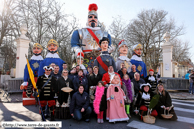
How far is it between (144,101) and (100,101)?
145cm

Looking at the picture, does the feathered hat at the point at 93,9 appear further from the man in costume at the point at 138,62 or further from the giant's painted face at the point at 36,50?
the giant's painted face at the point at 36,50

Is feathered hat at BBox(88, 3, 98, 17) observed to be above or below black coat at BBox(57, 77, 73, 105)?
above

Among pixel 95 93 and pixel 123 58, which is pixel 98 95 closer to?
pixel 95 93

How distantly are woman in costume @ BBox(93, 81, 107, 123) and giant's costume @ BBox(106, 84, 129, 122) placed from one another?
0.54 feet

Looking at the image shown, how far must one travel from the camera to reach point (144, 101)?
14.5ft

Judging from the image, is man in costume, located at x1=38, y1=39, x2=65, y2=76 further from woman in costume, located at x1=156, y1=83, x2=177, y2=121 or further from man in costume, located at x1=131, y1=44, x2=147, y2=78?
woman in costume, located at x1=156, y1=83, x2=177, y2=121

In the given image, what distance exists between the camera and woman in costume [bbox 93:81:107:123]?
3.95 metres

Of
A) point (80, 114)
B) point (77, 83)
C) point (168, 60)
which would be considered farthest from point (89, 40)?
point (168, 60)

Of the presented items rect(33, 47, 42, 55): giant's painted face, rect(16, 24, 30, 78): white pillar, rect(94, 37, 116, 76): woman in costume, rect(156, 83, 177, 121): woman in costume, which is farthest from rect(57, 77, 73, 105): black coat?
rect(16, 24, 30, 78): white pillar

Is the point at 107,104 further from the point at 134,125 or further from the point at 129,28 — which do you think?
the point at 129,28

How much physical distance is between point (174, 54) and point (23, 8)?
83.2 ft

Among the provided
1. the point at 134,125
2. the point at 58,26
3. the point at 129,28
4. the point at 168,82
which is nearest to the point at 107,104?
the point at 134,125

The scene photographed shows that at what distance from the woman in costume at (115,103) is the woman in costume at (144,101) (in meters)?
0.64

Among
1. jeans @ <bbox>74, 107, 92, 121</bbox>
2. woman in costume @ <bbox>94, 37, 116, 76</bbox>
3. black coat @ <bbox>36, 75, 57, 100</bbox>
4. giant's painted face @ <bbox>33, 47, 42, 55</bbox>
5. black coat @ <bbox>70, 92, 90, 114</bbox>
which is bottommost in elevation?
jeans @ <bbox>74, 107, 92, 121</bbox>
